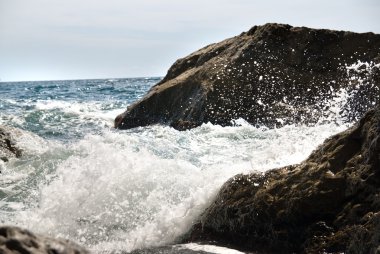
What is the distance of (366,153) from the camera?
11.7 ft

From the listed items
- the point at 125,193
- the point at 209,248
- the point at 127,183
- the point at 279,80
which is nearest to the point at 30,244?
the point at 209,248

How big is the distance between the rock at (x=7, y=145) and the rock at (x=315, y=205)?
17.4 ft

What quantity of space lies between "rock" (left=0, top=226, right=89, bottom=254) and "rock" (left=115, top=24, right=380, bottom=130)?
824 centimetres

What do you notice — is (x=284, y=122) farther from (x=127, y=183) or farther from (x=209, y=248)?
(x=209, y=248)

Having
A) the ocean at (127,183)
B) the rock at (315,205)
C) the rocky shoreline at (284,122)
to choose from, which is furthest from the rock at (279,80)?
the rock at (315,205)

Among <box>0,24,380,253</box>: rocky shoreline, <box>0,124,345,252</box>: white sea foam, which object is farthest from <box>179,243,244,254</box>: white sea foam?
<box>0,124,345,252</box>: white sea foam

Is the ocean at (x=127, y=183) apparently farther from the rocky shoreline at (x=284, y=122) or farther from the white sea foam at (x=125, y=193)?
the rocky shoreline at (x=284, y=122)

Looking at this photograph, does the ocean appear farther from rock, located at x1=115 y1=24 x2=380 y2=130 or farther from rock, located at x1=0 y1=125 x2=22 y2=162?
rock, located at x1=115 y1=24 x2=380 y2=130

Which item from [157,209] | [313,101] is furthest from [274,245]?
[313,101]

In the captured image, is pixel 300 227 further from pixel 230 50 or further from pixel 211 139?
pixel 230 50

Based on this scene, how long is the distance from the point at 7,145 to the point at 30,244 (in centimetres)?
769

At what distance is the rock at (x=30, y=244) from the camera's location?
1604mm

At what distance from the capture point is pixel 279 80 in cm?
1066

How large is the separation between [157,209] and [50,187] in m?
1.77
